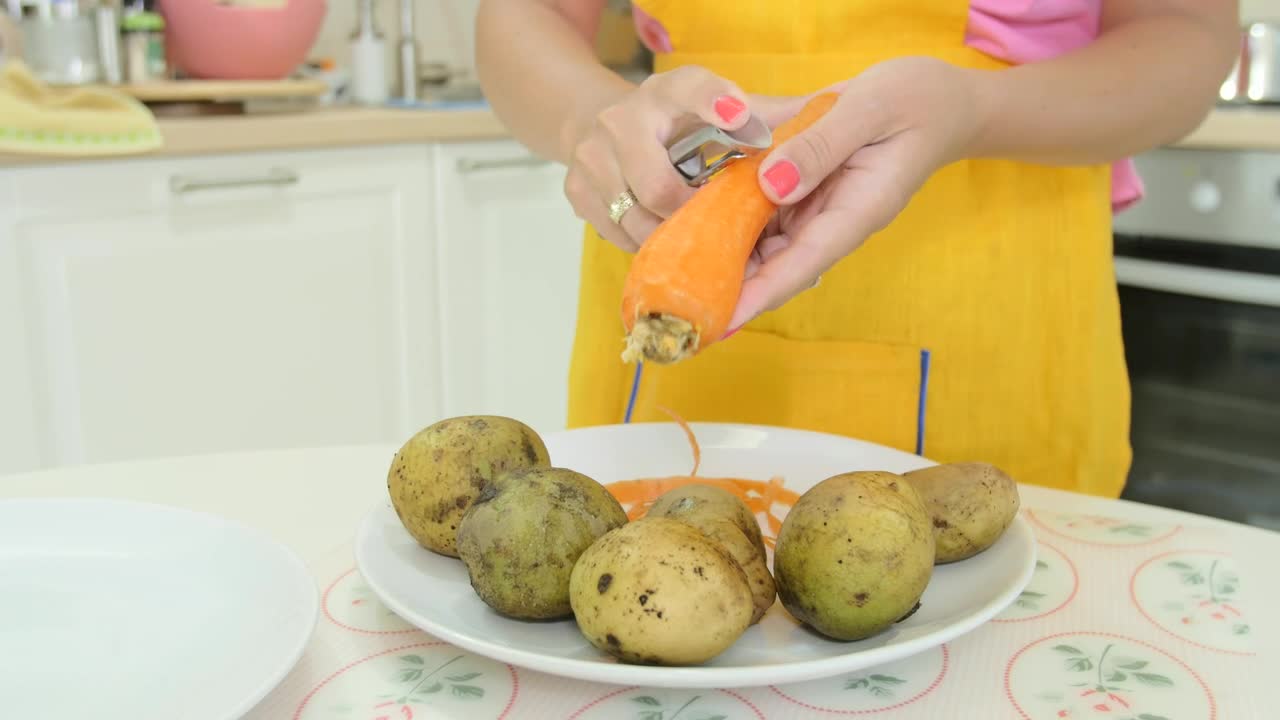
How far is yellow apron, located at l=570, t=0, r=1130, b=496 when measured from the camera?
3.10 ft

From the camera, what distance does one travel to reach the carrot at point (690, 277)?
0.61 m

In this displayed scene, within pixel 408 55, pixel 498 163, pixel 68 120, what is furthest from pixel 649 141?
pixel 408 55

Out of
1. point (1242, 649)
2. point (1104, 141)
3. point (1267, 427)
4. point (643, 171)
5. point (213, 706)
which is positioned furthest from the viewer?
point (1267, 427)

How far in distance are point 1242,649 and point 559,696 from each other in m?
0.32

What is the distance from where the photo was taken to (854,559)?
481 millimetres

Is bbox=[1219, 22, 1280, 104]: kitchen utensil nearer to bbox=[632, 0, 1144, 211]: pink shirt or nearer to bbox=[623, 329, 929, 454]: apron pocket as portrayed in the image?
bbox=[632, 0, 1144, 211]: pink shirt

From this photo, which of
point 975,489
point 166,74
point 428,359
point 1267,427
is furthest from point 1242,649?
point 166,74

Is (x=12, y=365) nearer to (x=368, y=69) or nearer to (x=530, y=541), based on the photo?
(x=368, y=69)

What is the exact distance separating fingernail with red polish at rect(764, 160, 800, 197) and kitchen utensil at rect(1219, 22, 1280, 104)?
5.15 ft

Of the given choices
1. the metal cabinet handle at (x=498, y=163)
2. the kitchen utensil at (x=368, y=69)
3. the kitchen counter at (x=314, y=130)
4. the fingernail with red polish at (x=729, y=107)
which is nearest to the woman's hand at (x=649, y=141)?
the fingernail with red polish at (x=729, y=107)

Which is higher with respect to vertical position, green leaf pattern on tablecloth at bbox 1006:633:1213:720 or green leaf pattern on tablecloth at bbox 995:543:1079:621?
green leaf pattern on tablecloth at bbox 1006:633:1213:720

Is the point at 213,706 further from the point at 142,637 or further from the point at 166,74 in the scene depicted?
the point at 166,74

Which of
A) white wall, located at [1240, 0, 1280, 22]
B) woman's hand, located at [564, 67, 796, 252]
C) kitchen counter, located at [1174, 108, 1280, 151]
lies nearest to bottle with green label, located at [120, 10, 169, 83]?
woman's hand, located at [564, 67, 796, 252]

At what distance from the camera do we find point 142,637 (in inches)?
20.9
